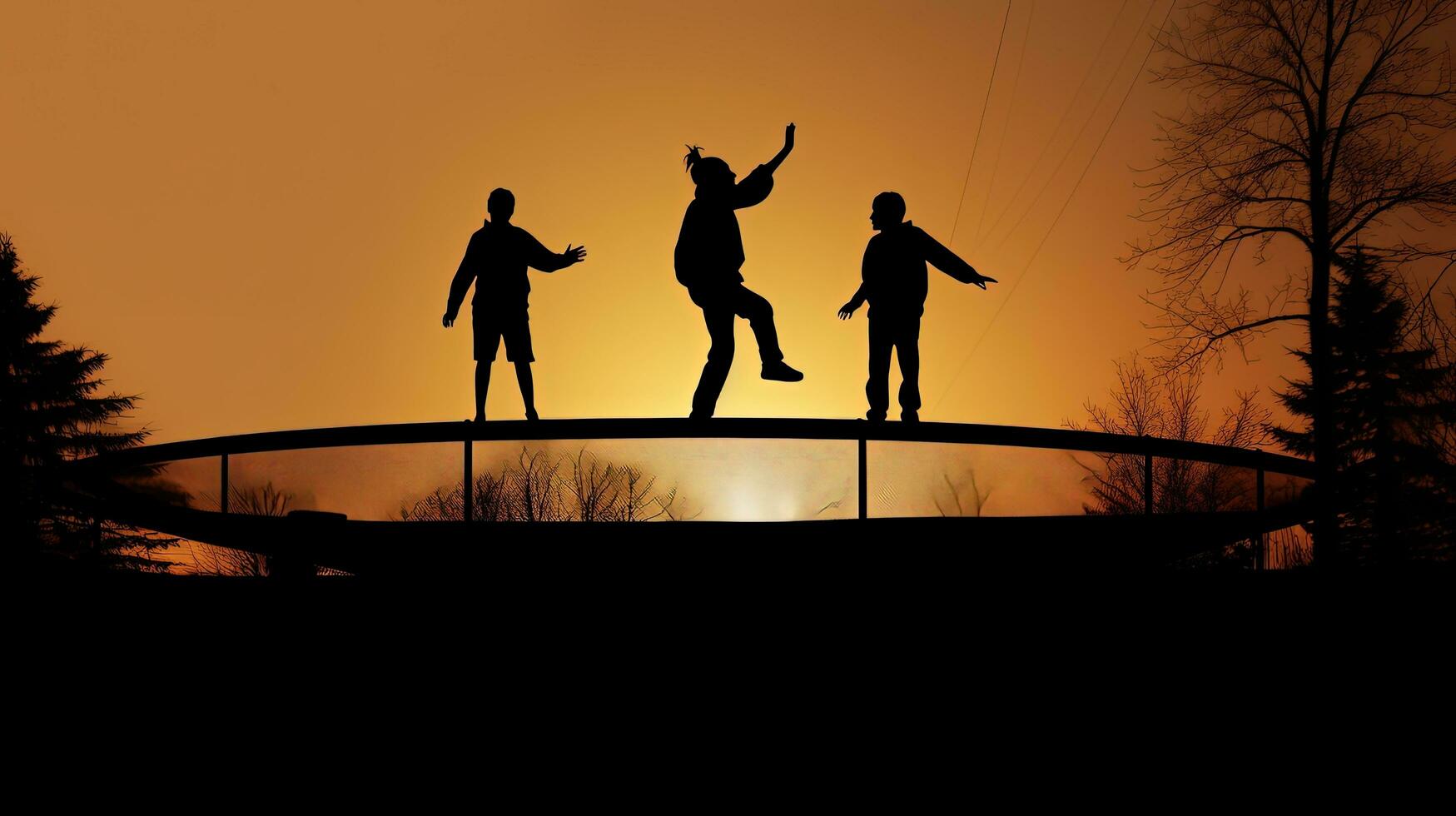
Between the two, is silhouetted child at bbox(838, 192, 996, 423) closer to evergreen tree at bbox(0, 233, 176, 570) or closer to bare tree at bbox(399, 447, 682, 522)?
bare tree at bbox(399, 447, 682, 522)

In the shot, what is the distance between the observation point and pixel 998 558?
9766 millimetres

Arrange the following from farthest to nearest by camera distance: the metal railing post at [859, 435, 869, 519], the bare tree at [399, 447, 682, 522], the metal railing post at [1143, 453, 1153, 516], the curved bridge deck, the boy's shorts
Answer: the bare tree at [399, 447, 682, 522], the boy's shorts, the metal railing post at [1143, 453, 1153, 516], the metal railing post at [859, 435, 869, 519], the curved bridge deck

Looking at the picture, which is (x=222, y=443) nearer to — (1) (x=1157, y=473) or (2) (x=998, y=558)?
(2) (x=998, y=558)

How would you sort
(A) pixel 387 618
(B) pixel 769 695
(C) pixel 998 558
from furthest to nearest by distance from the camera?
(C) pixel 998 558
(A) pixel 387 618
(B) pixel 769 695

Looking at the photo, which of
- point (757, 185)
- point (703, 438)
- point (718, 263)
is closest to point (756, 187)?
point (757, 185)

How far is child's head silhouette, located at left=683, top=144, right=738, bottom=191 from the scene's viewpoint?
1008 centimetres

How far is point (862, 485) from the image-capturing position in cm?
919

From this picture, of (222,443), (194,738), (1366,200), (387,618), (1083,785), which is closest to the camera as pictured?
(1083,785)

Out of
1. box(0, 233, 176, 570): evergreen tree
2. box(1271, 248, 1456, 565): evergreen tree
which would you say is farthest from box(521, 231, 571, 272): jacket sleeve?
box(0, 233, 176, 570): evergreen tree

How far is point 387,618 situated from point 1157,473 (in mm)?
27080

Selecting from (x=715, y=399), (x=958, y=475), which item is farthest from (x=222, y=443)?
(x=958, y=475)

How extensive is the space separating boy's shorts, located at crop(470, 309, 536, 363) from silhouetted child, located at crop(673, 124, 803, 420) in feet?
6.66

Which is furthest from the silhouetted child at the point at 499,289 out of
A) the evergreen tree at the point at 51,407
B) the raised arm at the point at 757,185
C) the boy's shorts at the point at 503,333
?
the evergreen tree at the point at 51,407

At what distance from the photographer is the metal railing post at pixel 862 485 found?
9102 millimetres
